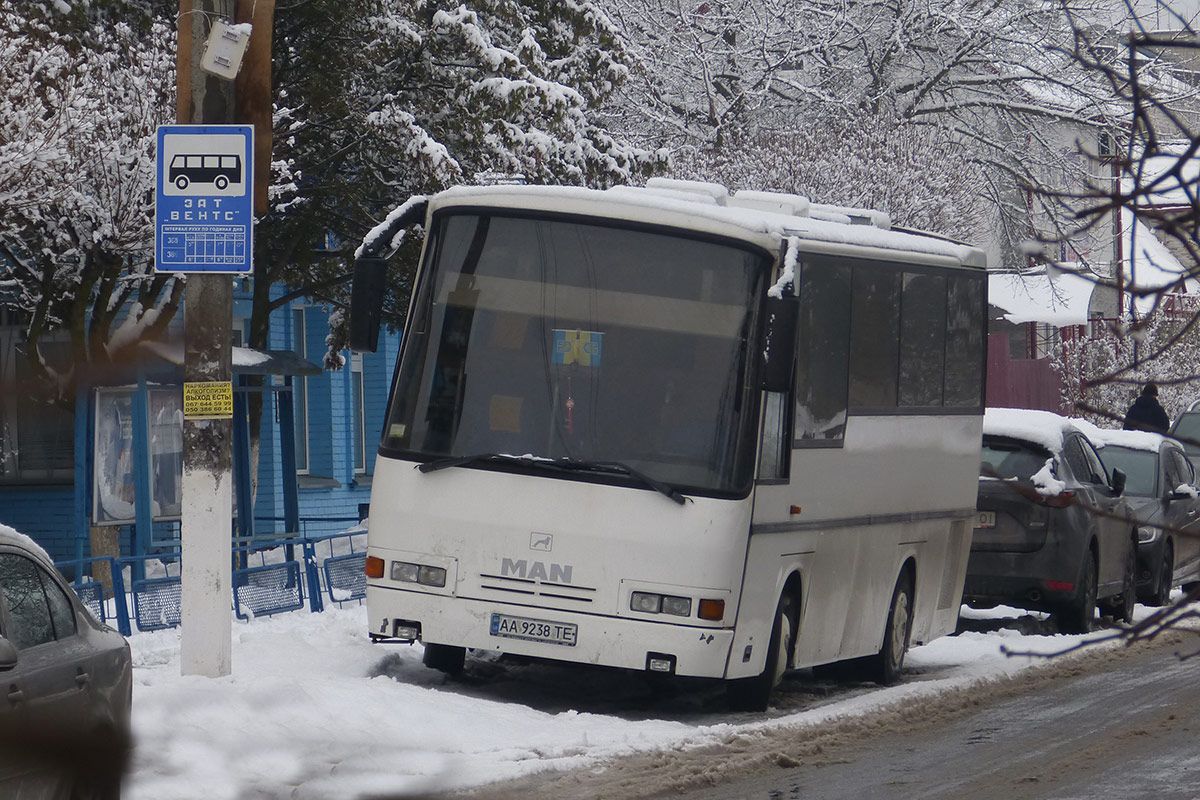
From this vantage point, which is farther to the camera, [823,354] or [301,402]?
[301,402]

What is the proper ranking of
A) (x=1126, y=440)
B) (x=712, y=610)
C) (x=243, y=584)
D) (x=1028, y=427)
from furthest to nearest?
(x=1126, y=440) < (x=1028, y=427) < (x=243, y=584) < (x=712, y=610)

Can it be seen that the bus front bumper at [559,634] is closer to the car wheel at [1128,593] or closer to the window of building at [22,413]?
the car wheel at [1128,593]

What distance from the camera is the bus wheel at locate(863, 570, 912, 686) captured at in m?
12.3

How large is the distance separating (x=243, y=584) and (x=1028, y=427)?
7041 mm

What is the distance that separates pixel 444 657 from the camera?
36.5 ft

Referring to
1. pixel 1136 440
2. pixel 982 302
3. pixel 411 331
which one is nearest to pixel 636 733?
pixel 411 331

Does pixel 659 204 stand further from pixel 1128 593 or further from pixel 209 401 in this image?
pixel 1128 593

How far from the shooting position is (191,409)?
991 centimetres

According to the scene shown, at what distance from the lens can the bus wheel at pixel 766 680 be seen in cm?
1048

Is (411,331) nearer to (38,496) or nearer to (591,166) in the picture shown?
(591,166)

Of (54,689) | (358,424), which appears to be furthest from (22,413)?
(358,424)

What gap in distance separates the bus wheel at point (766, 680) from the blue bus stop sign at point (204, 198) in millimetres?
3772

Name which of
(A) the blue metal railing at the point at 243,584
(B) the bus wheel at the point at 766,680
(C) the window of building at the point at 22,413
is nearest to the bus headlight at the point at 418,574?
(B) the bus wheel at the point at 766,680

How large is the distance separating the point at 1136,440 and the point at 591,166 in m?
7.00
